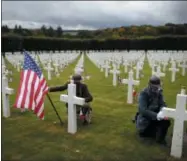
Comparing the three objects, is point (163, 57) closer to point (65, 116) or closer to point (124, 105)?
point (124, 105)

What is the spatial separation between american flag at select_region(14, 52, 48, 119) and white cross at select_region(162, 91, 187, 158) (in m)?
1.66

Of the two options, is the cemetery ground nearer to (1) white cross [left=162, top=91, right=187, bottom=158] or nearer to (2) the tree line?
(1) white cross [left=162, top=91, right=187, bottom=158]

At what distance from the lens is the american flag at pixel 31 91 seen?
363 centimetres

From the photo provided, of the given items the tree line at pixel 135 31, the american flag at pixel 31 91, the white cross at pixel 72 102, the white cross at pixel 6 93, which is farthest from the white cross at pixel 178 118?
the white cross at pixel 6 93

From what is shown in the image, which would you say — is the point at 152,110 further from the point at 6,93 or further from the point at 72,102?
the point at 6,93

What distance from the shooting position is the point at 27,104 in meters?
3.63

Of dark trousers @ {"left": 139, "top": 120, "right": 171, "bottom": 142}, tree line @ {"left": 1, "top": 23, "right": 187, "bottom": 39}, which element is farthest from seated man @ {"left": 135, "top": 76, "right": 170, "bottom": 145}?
tree line @ {"left": 1, "top": 23, "right": 187, "bottom": 39}

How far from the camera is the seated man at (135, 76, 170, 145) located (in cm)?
350

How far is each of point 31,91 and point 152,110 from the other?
5.45 feet

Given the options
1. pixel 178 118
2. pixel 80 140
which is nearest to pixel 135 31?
pixel 80 140

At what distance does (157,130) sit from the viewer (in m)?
3.65

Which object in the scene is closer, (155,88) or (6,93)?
(155,88)

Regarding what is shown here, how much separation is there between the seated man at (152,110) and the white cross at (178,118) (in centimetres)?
28

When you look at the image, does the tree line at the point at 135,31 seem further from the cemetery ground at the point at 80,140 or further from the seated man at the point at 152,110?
the cemetery ground at the point at 80,140
